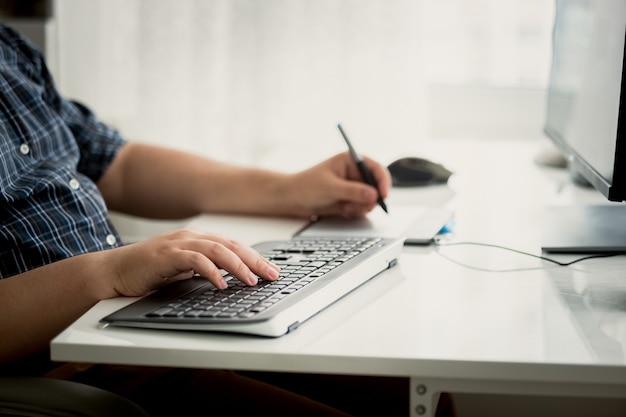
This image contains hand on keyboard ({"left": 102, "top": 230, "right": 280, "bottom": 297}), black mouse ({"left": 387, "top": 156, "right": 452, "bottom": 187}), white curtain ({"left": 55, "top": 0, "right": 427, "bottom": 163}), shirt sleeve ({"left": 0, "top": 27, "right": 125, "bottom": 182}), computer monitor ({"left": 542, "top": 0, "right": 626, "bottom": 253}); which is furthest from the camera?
white curtain ({"left": 55, "top": 0, "right": 427, "bottom": 163})

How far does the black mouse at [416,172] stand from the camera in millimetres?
1517

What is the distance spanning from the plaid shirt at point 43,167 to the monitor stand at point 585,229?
568 millimetres

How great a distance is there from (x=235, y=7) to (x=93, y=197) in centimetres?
114

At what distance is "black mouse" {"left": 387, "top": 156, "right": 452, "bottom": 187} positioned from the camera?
4.98 ft

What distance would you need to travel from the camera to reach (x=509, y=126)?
240cm

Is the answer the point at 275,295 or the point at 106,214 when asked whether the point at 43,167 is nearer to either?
the point at 106,214

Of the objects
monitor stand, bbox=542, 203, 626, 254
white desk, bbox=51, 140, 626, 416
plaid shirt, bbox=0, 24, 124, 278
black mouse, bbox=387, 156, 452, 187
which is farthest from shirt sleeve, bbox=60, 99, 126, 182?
monitor stand, bbox=542, 203, 626, 254

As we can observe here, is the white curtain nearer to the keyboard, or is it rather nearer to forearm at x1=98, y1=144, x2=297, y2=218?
forearm at x1=98, y1=144, x2=297, y2=218

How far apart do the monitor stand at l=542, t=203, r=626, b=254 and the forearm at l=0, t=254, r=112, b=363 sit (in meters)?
0.53

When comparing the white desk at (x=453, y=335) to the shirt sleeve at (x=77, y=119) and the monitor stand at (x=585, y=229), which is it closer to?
the monitor stand at (x=585, y=229)

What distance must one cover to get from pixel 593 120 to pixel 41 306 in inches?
27.4

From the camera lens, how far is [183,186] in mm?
1400

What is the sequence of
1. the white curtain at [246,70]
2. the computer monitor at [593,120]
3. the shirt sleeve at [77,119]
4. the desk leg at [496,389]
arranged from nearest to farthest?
1. the desk leg at [496,389]
2. the computer monitor at [593,120]
3. the shirt sleeve at [77,119]
4. the white curtain at [246,70]

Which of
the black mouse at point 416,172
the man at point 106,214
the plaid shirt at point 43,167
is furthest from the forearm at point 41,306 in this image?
the black mouse at point 416,172
